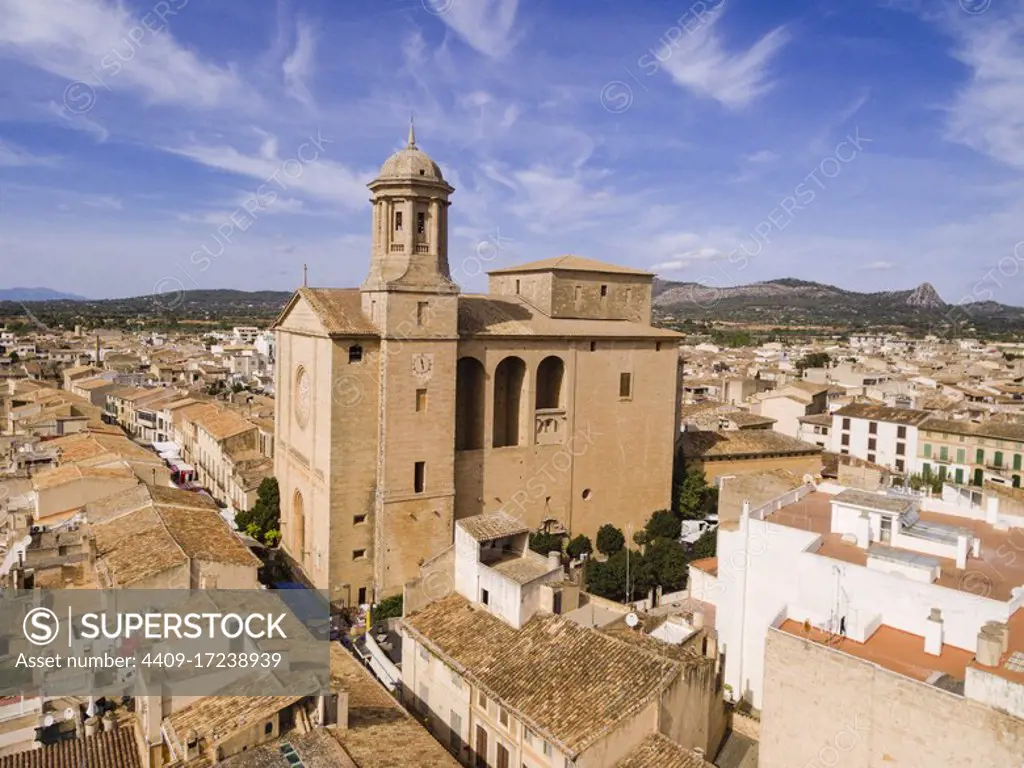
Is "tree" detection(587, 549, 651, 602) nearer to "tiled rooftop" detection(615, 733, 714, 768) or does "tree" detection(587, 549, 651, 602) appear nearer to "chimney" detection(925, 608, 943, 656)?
"tiled rooftop" detection(615, 733, 714, 768)

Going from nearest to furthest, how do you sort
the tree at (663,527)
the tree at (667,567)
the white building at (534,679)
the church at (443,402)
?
the white building at (534,679) → the church at (443,402) → the tree at (667,567) → the tree at (663,527)

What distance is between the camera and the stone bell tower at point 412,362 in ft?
72.4

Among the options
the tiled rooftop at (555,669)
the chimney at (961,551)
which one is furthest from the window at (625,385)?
the chimney at (961,551)

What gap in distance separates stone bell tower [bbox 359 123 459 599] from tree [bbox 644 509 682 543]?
27.5ft

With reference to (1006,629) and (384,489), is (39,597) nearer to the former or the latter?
(384,489)

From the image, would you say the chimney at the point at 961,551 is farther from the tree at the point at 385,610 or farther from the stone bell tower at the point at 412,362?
the tree at the point at 385,610

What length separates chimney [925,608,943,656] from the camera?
12180mm

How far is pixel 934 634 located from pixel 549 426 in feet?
48.9

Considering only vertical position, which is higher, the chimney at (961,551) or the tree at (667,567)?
the chimney at (961,551)

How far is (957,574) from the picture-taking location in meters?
13.9

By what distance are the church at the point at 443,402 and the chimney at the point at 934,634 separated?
1369 centimetres

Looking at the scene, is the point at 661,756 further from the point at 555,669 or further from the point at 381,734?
the point at 381,734

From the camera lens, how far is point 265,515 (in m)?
26.5

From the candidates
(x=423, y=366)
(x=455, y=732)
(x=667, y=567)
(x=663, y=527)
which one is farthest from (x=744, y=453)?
(x=455, y=732)
